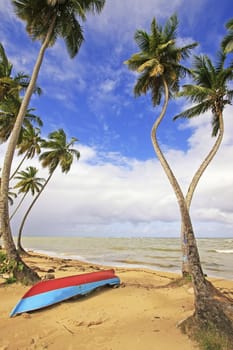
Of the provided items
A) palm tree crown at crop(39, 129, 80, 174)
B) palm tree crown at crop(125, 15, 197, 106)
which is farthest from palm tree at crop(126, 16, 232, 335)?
palm tree crown at crop(39, 129, 80, 174)

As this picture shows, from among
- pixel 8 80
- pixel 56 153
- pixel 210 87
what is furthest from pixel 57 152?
pixel 210 87

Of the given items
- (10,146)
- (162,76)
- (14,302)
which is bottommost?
(14,302)

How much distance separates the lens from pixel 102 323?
475 cm

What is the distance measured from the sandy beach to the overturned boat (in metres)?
0.16

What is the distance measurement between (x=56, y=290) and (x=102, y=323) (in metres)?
1.75

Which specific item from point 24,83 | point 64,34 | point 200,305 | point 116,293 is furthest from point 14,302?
point 24,83

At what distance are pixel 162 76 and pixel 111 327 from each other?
1035 cm

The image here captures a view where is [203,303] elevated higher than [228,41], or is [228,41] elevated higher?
[228,41]

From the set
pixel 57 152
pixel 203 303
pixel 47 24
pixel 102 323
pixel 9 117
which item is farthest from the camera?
pixel 57 152

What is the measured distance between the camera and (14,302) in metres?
6.22

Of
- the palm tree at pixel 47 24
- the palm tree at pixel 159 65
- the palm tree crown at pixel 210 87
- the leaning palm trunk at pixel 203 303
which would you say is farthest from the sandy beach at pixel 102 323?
the palm tree crown at pixel 210 87

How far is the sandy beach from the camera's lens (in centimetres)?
386

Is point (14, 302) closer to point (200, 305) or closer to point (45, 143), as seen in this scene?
point (200, 305)

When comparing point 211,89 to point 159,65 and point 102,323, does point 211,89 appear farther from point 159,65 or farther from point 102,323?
point 102,323
